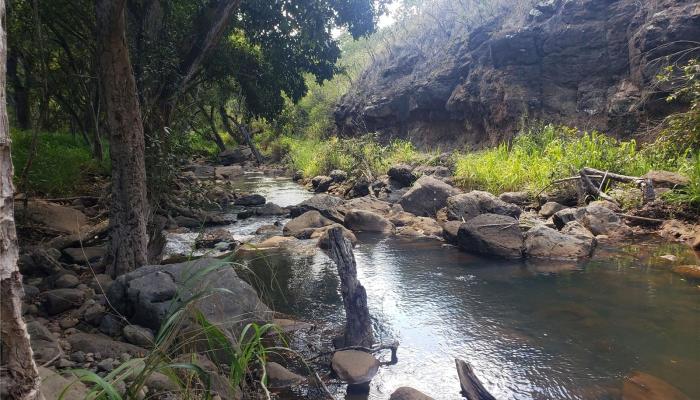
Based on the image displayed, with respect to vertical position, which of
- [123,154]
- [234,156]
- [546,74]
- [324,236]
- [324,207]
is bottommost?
[324,236]

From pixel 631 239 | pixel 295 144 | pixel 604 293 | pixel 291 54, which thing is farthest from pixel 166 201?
pixel 295 144

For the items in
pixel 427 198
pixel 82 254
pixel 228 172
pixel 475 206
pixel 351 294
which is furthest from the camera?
pixel 228 172

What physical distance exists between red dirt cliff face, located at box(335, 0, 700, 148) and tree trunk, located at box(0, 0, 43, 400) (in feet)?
39.1

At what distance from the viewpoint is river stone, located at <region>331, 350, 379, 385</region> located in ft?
12.6

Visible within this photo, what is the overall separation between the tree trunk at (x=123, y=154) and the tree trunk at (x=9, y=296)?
4058mm

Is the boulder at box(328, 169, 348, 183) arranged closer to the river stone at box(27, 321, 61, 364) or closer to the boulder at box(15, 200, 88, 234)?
the boulder at box(15, 200, 88, 234)

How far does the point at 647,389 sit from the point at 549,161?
26.8ft

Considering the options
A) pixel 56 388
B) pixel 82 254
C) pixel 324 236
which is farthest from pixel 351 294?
pixel 324 236

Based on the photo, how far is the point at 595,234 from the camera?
820cm

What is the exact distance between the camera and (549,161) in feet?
36.8

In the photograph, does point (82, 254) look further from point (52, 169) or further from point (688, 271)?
point (688, 271)

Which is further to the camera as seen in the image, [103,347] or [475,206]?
[475,206]

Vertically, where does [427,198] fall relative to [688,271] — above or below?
above

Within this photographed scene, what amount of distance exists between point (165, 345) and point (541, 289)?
5079 millimetres
